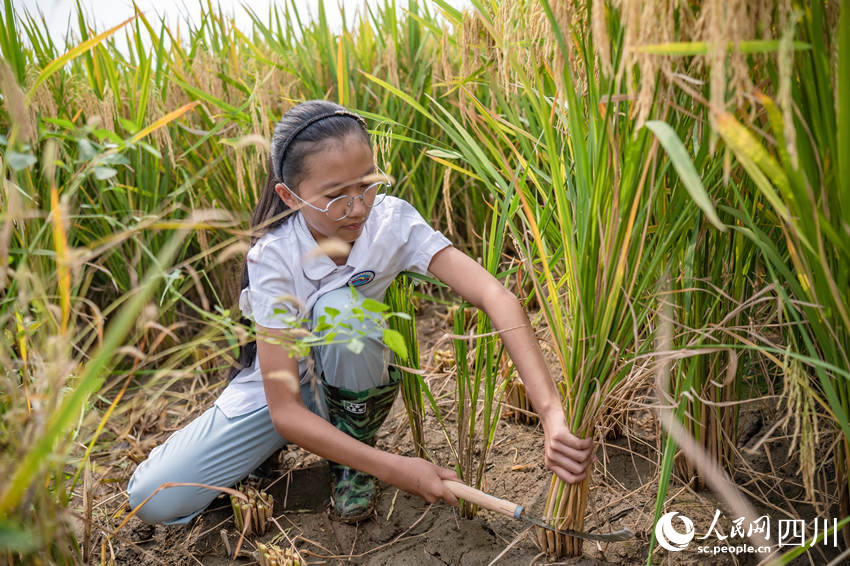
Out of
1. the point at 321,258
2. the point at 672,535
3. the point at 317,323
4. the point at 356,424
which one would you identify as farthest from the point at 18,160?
the point at 672,535

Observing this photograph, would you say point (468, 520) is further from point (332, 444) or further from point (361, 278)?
point (361, 278)

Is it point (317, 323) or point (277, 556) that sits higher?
point (317, 323)

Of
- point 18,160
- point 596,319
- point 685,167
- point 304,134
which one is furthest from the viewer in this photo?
point 304,134

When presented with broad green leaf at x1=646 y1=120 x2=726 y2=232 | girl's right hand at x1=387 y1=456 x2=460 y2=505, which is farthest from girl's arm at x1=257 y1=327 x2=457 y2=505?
broad green leaf at x1=646 y1=120 x2=726 y2=232

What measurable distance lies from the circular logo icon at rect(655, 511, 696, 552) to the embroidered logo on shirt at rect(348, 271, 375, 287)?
0.79 m

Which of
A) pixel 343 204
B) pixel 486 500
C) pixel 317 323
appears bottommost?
pixel 486 500

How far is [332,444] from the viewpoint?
1386mm

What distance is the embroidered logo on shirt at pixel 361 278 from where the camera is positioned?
1.56m

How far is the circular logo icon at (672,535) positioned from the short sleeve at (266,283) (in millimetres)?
852

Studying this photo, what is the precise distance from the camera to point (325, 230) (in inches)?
59.5

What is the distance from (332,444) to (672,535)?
0.68 m

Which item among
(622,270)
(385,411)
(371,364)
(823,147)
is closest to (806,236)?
(823,147)

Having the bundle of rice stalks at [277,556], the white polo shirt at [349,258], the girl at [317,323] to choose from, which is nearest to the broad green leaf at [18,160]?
the girl at [317,323]

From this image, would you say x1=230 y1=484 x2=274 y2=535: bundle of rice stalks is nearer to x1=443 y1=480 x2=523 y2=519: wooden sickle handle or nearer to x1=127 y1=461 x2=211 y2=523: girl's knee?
x1=127 y1=461 x2=211 y2=523: girl's knee
